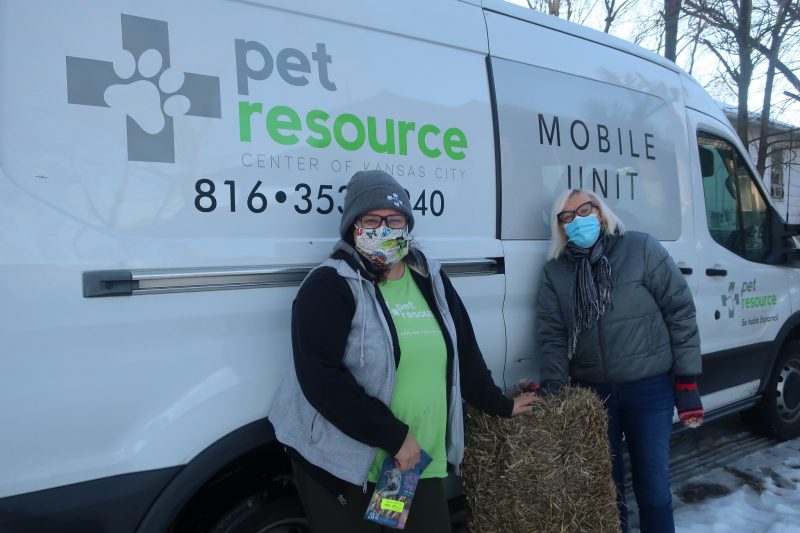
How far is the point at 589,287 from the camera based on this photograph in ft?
8.13

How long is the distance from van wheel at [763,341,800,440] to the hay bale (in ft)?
8.74

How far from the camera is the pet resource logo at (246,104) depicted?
1748 millimetres

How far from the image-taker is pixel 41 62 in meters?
1.66

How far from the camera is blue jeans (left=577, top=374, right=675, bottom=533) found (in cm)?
256

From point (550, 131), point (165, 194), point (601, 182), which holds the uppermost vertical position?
point (550, 131)

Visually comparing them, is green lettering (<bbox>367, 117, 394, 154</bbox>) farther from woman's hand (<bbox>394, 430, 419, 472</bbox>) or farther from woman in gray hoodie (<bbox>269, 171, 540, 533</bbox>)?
woman's hand (<bbox>394, 430, 419, 472</bbox>)

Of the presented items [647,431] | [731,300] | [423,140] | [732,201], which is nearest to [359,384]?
[423,140]

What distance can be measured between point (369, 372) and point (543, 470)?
0.79m

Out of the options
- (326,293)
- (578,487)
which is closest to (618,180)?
(578,487)

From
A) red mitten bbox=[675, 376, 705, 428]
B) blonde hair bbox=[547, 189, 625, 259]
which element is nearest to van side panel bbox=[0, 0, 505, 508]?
blonde hair bbox=[547, 189, 625, 259]

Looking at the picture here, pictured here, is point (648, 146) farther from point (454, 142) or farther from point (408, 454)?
point (408, 454)

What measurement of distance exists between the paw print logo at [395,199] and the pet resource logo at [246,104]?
37 cm

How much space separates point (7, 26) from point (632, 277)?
2.32 metres

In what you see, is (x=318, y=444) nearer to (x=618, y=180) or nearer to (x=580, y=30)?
(x=618, y=180)
